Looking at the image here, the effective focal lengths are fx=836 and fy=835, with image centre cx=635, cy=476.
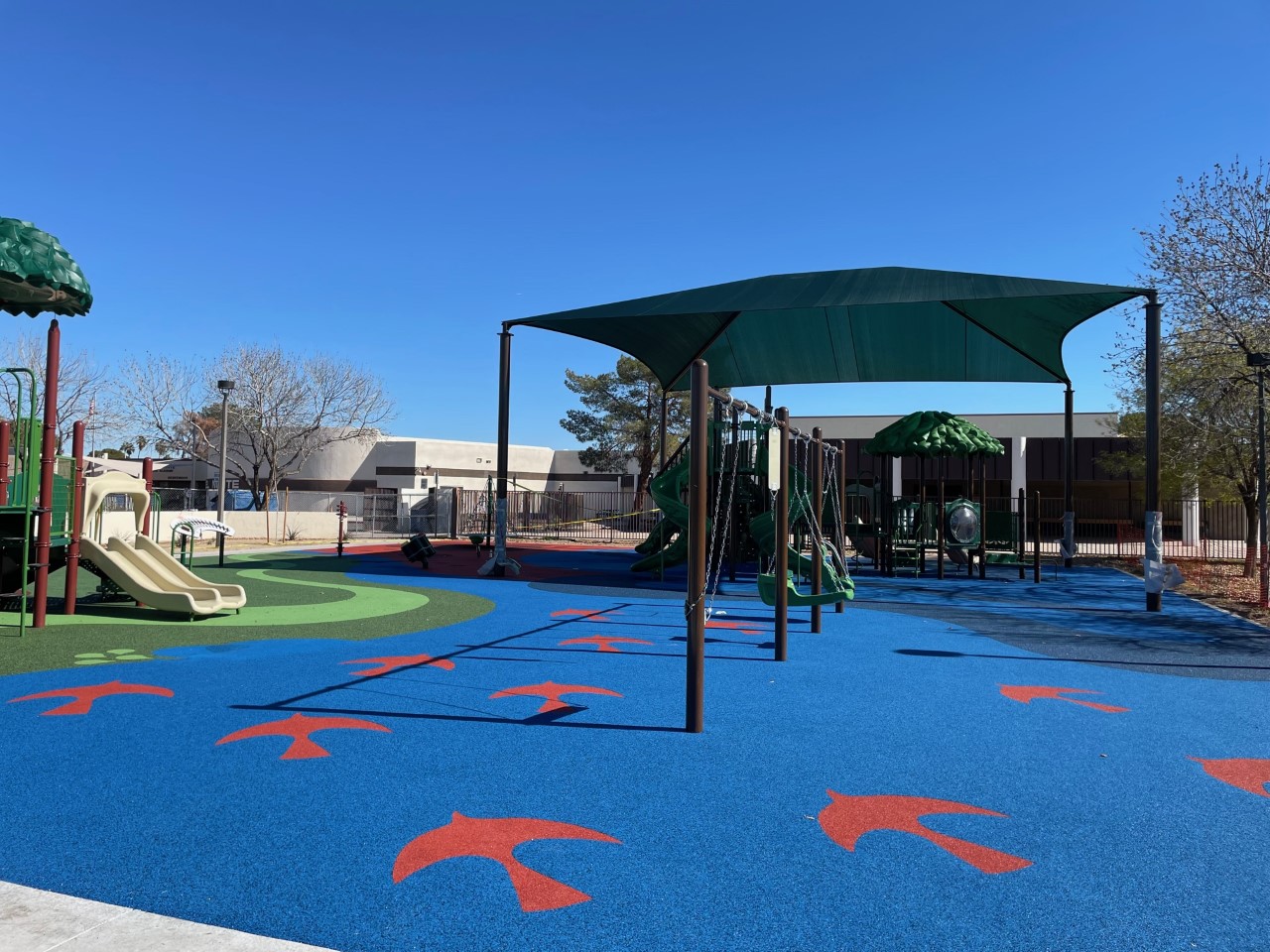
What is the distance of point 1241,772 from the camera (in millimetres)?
5219

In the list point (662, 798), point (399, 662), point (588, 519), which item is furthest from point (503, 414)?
point (588, 519)

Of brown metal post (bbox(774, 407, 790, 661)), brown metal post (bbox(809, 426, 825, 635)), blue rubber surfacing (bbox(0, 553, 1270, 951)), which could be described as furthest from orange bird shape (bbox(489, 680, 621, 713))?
brown metal post (bbox(809, 426, 825, 635))

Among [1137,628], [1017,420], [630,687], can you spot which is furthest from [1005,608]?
[1017,420]

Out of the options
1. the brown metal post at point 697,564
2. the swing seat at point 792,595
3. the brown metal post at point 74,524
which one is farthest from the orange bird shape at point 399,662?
the brown metal post at point 74,524

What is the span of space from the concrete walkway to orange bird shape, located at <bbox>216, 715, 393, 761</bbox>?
1962 millimetres

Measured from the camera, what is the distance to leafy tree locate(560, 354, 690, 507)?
48000 mm

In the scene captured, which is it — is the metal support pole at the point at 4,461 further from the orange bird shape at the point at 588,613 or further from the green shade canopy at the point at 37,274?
the orange bird shape at the point at 588,613

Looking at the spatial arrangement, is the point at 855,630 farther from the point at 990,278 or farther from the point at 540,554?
the point at 540,554

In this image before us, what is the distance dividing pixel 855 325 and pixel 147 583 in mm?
16493

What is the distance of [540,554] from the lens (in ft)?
83.5

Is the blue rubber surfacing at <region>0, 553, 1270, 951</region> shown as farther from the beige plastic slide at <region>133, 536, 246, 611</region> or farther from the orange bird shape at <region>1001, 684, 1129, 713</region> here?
the beige plastic slide at <region>133, 536, 246, 611</region>

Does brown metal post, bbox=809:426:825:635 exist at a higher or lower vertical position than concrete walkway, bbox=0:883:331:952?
higher

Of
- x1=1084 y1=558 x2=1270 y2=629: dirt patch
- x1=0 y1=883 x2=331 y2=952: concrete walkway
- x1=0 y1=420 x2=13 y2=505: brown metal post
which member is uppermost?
x1=0 y1=420 x2=13 y2=505: brown metal post

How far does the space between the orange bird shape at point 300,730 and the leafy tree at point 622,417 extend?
41088 millimetres
